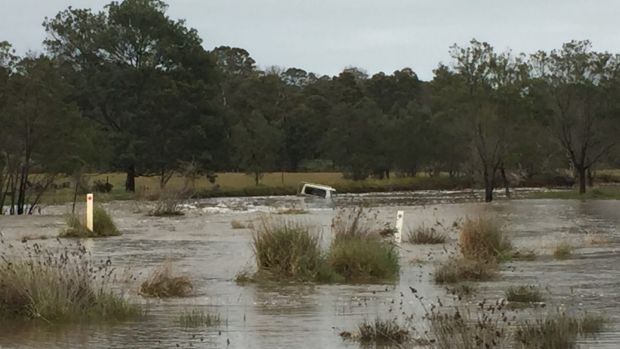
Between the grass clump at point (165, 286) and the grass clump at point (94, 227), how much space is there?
1360 centimetres

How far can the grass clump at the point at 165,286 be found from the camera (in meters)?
14.6

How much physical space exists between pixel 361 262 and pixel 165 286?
3920 mm

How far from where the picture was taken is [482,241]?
2022 centimetres

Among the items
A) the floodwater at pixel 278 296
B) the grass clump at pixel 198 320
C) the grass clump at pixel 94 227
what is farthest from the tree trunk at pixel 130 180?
the grass clump at pixel 198 320

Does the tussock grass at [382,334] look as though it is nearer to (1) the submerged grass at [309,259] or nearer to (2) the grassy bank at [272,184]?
(1) the submerged grass at [309,259]

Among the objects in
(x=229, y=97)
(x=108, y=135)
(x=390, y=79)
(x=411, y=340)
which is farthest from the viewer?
(x=390, y=79)

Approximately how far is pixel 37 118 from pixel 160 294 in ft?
112

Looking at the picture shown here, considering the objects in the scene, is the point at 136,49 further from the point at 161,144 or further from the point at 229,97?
the point at 229,97

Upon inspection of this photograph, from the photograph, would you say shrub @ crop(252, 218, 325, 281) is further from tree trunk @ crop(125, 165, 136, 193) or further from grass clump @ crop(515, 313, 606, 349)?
tree trunk @ crop(125, 165, 136, 193)

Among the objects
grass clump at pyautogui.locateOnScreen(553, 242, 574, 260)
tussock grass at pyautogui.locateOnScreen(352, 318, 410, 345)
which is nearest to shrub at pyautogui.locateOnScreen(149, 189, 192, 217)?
grass clump at pyautogui.locateOnScreen(553, 242, 574, 260)

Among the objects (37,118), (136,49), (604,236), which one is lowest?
(604,236)

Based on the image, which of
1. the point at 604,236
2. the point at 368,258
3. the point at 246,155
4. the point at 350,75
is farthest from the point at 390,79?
the point at 368,258

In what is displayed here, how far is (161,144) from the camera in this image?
73.5 m

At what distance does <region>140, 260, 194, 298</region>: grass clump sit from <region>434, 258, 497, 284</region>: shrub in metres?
4.39
